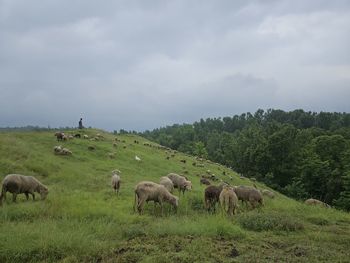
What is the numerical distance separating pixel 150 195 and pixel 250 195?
644 centimetres

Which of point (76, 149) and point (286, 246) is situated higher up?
point (76, 149)

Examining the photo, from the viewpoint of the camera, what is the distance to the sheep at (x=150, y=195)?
19.0m

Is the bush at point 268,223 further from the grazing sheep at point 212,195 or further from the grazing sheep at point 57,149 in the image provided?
the grazing sheep at point 57,149

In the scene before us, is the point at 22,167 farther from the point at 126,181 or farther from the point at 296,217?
the point at 296,217

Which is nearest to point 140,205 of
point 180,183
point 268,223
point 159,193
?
point 159,193

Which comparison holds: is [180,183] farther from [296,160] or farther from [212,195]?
[296,160]

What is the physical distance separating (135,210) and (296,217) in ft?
24.6

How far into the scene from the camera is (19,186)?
19797 mm

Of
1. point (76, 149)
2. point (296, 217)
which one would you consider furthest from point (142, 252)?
point (76, 149)

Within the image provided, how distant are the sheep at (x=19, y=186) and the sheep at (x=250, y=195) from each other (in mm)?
10419

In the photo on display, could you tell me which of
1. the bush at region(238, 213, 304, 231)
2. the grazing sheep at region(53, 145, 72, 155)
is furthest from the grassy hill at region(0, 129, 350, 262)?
the grazing sheep at region(53, 145, 72, 155)

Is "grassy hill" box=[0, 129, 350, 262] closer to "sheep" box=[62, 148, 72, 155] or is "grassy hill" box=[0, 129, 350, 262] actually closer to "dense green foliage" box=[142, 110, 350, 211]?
"sheep" box=[62, 148, 72, 155]

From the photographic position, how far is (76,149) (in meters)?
37.8

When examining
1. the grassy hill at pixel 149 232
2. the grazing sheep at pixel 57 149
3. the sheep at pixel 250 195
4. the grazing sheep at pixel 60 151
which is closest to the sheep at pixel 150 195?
the grassy hill at pixel 149 232
